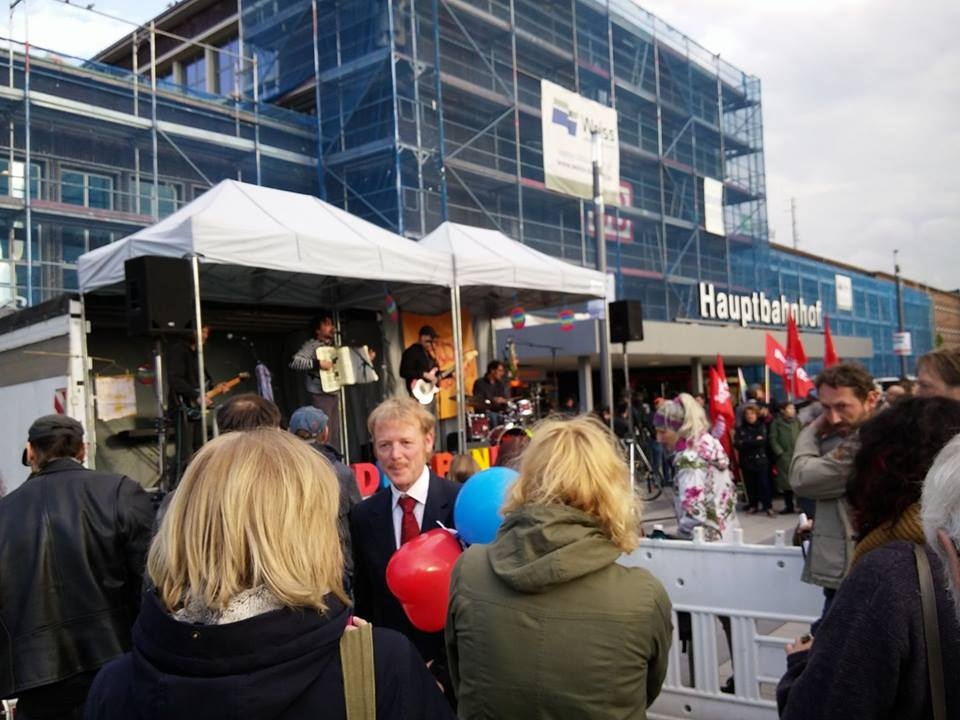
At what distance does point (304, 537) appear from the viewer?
1455mm

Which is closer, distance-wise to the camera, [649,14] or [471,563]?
[471,563]

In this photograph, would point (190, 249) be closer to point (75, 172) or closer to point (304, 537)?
point (304, 537)

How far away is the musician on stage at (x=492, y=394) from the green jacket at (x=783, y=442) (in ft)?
13.0

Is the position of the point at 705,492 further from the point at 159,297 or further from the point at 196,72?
the point at 196,72

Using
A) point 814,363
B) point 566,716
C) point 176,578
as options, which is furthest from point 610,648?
point 814,363

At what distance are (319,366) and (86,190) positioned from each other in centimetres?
Answer: 963

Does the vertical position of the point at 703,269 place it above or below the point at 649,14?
below

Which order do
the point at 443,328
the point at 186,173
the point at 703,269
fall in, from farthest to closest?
the point at 703,269 → the point at 186,173 → the point at 443,328

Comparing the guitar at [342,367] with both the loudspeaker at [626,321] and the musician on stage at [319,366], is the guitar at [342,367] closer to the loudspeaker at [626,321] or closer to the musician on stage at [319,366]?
the musician on stage at [319,366]

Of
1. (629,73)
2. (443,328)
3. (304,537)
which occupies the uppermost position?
(629,73)

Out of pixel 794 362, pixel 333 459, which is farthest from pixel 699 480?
pixel 794 362

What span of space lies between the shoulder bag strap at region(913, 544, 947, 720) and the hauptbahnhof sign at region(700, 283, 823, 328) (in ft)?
84.9

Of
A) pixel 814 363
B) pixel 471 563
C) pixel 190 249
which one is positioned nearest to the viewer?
pixel 471 563

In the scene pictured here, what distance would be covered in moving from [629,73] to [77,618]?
25.9m
